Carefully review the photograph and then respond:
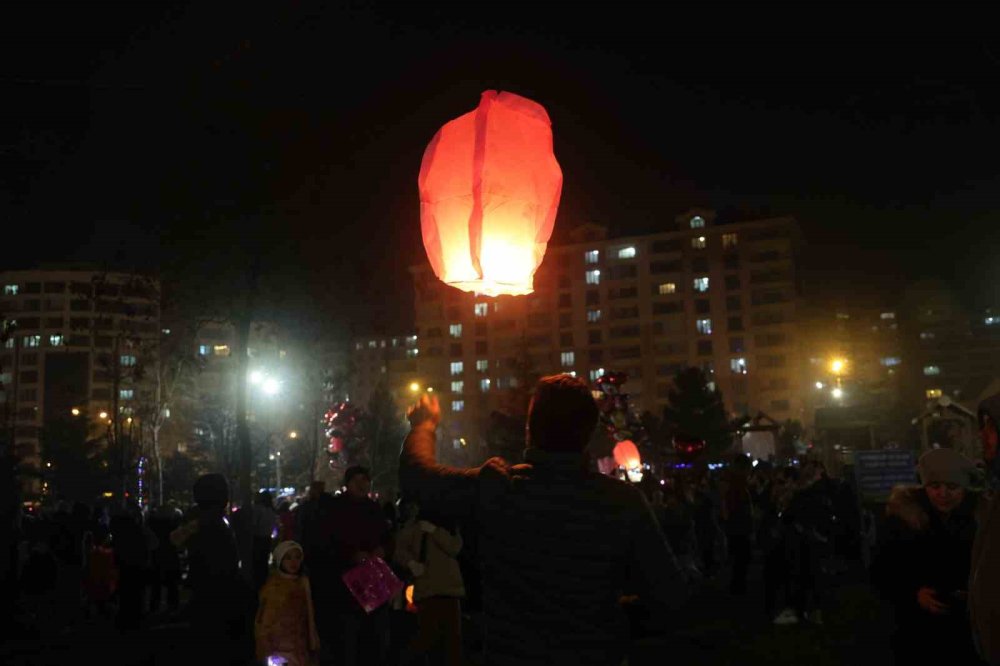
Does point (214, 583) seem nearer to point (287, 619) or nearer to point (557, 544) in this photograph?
point (287, 619)

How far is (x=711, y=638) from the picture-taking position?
1050cm

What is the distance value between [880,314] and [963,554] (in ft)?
499

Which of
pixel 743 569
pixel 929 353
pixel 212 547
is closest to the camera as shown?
pixel 212 547

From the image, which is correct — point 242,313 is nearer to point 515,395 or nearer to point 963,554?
point 963,554

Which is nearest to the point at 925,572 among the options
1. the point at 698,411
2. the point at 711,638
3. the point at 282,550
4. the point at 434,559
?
the point at 434,559

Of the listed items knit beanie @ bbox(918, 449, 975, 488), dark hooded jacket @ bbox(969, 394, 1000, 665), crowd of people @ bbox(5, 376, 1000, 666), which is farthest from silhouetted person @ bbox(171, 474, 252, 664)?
dark hooded jacket @ bbox(969, 394, 1000, 665)

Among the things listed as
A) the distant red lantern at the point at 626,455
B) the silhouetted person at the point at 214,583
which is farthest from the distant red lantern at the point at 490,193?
the distant red lantern at the point at 626,455

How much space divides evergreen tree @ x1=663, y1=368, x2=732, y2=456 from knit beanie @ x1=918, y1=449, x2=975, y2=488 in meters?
59.9

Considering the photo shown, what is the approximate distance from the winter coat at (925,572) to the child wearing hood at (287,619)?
421 centimetres

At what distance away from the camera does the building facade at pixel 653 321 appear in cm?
8512

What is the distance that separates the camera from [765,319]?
86.0m

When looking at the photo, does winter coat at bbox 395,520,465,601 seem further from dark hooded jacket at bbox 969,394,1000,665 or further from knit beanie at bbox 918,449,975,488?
dark hooded jacket at bbox 969,394,1000,665

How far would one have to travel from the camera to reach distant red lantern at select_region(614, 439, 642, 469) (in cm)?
2170

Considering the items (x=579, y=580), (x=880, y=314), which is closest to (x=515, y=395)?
(x=579, y=580)
